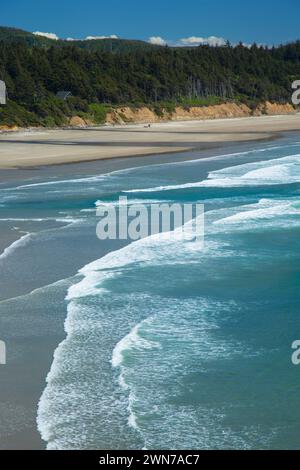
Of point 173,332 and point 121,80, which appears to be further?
point 121,80

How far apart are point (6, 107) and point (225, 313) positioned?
52.9 metres

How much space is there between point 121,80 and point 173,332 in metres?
77.9

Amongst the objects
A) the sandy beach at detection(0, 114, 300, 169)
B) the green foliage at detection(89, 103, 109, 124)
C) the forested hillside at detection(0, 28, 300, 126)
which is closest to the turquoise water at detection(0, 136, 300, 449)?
the sandy beach at detection(0, 114, 300, 169)

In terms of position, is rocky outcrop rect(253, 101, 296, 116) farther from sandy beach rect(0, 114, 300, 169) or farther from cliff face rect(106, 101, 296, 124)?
sandy beach rect(0, 114, 300, 169)

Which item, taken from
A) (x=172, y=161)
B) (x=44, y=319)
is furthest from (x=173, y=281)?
(x=172, y=161)

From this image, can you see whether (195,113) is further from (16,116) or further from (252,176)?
(252,176)

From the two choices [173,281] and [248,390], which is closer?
[248,390]

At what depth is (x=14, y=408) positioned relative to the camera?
24.8 feet

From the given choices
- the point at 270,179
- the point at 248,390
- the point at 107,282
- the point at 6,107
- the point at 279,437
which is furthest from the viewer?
the point at 6,107

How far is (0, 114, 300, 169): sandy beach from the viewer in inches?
1521

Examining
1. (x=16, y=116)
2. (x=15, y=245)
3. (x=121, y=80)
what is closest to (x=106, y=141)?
(x=16, y=116)

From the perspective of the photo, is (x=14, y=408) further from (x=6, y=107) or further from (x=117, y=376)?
(x=6, y=107)

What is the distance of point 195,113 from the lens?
88625mm

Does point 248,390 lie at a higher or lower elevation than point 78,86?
lower
